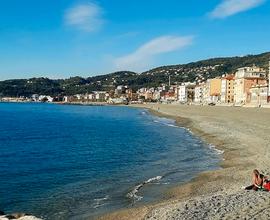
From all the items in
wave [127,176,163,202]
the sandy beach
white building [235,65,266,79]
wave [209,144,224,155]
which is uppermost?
white building [235,65,266,79]

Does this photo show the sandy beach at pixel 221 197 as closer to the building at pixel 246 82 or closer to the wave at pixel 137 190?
the wave at pixel 137 190

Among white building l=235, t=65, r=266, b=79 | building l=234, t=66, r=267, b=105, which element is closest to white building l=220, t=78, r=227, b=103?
building l=234, t=66, r=267, b=105

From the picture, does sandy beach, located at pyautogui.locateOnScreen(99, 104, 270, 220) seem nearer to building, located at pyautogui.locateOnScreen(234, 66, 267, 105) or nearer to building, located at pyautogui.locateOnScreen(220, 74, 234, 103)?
building, located at pyautogui.locateOnScreen(234, 66, 267, 105)

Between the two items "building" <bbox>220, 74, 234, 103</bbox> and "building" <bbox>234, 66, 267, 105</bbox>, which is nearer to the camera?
"building" <bbox>234, 66, 267, 105</bbox>

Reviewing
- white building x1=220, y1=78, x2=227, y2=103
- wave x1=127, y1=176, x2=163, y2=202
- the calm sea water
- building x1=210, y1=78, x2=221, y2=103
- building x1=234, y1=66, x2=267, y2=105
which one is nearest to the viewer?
the calm sea water

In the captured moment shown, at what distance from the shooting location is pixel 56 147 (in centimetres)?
4100

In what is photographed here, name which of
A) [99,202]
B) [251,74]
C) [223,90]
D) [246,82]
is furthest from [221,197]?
[223,90]

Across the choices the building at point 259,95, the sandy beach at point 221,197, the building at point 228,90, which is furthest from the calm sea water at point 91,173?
the building at point 228,90

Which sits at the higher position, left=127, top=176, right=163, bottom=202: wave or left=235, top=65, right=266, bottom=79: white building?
left=235, top=65, right=266, bottom=79: white building

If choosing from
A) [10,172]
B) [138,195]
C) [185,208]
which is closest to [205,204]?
[185,208]

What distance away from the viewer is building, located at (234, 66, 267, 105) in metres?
151

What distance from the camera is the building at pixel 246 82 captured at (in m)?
151

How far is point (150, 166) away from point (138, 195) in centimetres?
834

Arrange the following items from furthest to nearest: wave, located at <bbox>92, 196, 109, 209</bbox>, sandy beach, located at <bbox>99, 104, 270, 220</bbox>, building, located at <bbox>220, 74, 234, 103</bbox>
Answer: building, located at <bbox>220, 74, 234, 103</bbox>
wave, located at <bbox>92, 196, 109, 209</bbox>
sandy beach, located at <bbox>99, 104, 270, 220</bbox>
